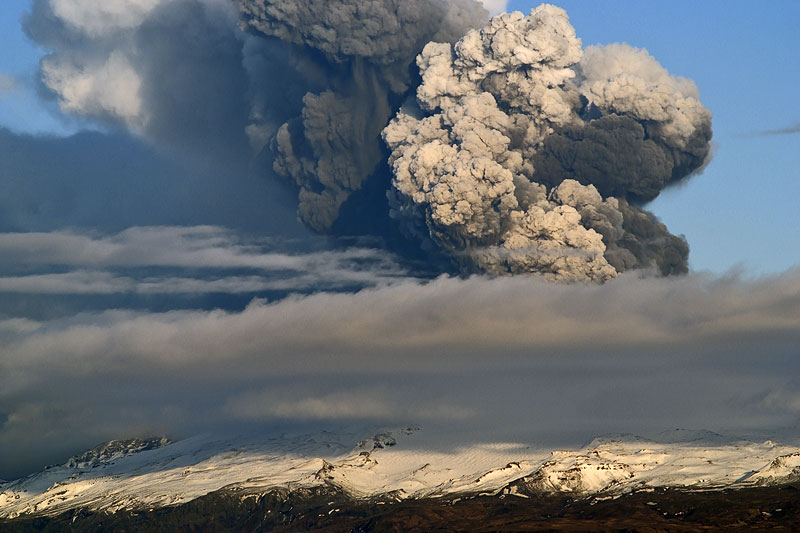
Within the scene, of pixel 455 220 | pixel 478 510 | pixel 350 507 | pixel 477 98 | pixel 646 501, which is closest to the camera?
pixel 455 220

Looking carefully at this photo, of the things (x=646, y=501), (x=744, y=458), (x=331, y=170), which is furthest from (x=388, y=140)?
(x=744, y=458)

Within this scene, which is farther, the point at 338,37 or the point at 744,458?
the point at 744,458

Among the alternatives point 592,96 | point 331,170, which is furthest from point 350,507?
point 592,96

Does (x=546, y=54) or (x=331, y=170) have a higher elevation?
(x=546, y=54)

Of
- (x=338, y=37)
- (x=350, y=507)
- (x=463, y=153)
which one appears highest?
(x=338, y=37)

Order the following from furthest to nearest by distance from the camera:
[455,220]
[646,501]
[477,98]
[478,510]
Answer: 1. [478,510]
2. [646,501]
3. [477,98]
4. [455,220]

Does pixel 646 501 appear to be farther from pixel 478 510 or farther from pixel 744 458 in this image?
pixel 744 458

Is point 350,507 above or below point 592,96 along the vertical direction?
below

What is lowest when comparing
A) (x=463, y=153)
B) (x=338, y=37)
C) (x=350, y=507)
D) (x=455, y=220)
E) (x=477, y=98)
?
(x=350, y=507)

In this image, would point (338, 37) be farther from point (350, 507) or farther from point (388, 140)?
point (350, 507)
